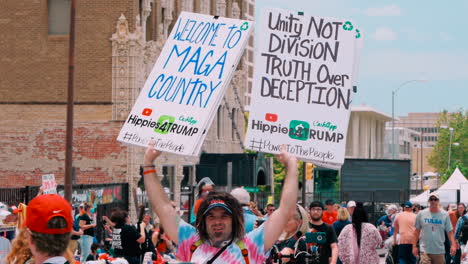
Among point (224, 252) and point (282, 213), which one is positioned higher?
point (282, 213)

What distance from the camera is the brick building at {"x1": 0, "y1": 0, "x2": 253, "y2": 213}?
42969 millimetres

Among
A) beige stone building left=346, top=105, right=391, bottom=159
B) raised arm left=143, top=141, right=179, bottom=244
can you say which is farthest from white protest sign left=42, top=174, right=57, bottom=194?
beige stone building left=346, top=105, right=391, bottom=159

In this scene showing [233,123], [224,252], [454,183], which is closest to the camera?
[224,252]

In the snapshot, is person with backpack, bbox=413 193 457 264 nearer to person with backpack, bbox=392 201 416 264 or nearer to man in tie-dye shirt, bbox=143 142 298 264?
person with backpack, bbox=392 201 416 264

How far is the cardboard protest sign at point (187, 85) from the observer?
921 cm

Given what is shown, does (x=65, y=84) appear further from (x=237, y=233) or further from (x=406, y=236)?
(x=237, y=233)

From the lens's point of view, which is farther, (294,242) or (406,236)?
(406,236)

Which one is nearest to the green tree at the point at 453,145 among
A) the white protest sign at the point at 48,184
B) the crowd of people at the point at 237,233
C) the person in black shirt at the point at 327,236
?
the crowd of people at the point at 237,233

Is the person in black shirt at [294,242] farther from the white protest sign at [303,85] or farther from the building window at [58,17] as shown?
the building window at [58,17]

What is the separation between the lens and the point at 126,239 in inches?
637

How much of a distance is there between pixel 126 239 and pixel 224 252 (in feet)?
33.0

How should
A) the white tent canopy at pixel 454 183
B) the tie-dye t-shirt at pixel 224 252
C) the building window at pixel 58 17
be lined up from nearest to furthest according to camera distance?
the tie-dye t-shirt at pixel 224 252
the building window at pixel 58 17
the white tent canopy at pixel 454 183

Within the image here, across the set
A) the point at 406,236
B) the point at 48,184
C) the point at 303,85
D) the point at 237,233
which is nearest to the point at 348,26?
the point at 303,85

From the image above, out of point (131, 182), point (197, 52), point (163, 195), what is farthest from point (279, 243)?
point (131, 182)
